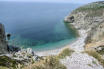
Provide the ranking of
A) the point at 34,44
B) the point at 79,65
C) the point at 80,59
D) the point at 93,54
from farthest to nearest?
1. the point at 34,44
2. the point at 93,54
3. the point at 80,59
4. the point at 79,65

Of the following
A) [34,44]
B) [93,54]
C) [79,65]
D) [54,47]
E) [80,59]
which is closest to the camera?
[79,65]

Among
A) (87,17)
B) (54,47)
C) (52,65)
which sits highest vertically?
(87,17)

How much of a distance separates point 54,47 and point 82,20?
55.1 metres

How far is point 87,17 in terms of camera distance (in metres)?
111

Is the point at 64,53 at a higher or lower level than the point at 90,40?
higher

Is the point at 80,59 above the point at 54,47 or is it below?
above

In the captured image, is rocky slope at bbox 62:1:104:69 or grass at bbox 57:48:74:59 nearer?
rocky slope at bbox 62:1:104:69

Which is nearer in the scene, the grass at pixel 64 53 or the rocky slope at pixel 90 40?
the rocky slope at pixel 90 40

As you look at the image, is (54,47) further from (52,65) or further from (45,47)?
(52,65)

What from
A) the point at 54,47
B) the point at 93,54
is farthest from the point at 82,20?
the point at 93,54

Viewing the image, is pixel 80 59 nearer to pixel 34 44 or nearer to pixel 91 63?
pixel 91 63

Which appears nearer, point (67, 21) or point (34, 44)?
point (34, 44)

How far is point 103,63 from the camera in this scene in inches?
652

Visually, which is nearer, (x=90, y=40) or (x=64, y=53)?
(x=64, y=53)
